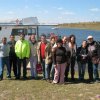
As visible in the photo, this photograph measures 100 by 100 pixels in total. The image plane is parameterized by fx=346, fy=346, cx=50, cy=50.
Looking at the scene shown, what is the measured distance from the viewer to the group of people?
11.9 m

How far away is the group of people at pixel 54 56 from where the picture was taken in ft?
39.0

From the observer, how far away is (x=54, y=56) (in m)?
11.8

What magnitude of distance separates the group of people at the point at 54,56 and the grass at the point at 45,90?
0.53m

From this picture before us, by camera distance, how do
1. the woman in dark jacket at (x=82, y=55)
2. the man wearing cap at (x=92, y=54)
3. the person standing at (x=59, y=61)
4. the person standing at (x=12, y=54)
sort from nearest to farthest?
the person standing at (x=59, y=61) → the man wearing cap at (x=92, y=54) → the woman in dark jacket at (x=82, y=55) → the person standing at (x=12, y=54)

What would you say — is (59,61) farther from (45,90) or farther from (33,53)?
(33,53)

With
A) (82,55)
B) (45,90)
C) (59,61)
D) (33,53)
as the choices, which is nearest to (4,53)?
(33,53)

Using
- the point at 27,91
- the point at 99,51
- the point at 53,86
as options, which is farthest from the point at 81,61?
the point at 27,91

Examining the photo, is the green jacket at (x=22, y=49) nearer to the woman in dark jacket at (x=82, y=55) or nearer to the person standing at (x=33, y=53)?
the person standing at (x=33, y=53)

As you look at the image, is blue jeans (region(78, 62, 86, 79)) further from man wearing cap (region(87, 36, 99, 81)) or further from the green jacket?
the green jacket

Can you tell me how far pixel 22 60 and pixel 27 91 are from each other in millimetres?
2217

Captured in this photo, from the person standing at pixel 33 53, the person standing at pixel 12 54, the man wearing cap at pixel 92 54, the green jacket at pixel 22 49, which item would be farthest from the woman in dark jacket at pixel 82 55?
the person standing at pixel 12 54

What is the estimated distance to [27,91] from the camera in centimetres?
1095

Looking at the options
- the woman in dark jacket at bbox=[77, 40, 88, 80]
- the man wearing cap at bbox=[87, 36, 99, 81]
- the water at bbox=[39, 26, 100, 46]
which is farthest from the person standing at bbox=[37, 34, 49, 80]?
the water at bbox=[39, 26, 100, 46]

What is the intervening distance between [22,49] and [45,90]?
2.29m
